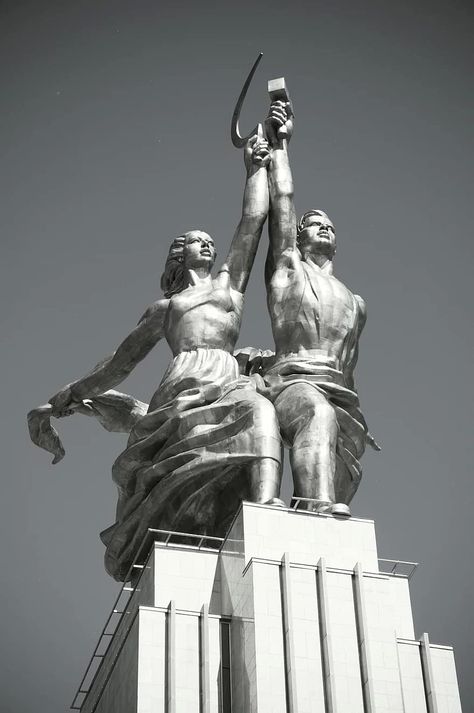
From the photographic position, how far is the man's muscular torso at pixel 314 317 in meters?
22.4

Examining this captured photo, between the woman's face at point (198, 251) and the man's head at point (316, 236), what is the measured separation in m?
1.38

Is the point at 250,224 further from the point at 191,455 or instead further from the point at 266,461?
the point at 266,461

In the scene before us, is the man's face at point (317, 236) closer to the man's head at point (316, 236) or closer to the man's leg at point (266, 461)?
the man's head at point (316, 236)

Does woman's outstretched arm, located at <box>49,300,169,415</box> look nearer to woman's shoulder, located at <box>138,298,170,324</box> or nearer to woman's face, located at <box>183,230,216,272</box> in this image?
woman's shoulder, located at <box>138,298,170,324</box>

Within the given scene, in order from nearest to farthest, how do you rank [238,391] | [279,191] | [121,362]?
[238,391] → [121,362] → [279,191]

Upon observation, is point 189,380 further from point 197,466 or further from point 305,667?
point 305,667

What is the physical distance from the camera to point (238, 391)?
21672mm

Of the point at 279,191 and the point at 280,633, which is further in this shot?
the point at 279,191

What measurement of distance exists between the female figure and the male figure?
34 cm

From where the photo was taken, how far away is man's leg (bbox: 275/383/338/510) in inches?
803

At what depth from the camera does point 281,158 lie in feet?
81.8

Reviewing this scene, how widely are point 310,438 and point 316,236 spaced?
13.9ft

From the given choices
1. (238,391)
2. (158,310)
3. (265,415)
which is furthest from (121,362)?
(265,415)

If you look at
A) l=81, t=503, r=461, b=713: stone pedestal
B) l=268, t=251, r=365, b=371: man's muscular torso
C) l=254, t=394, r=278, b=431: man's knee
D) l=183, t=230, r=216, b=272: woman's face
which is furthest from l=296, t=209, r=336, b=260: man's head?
l=81, t=503, r=461, b=713: stone pedestal
